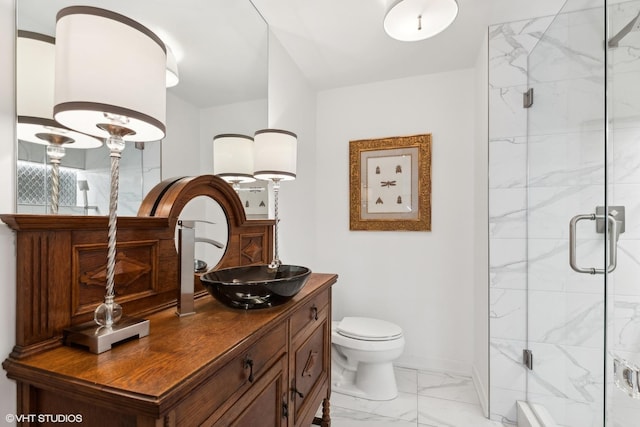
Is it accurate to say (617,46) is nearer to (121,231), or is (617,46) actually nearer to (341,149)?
(341,149)

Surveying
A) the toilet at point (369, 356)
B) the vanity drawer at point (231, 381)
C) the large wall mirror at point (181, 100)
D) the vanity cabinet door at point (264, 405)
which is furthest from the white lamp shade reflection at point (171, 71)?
the toilet at point (369, 356)

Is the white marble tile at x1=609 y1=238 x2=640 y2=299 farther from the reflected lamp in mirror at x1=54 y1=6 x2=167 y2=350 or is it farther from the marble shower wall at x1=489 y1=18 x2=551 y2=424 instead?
the reflected lamp in mirror at x1=54 y1=6 x2=167 y2=350

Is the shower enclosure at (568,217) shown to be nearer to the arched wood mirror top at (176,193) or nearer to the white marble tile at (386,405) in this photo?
the white marble tile at (386,405)

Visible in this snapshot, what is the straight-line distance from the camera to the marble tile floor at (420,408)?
180 cm

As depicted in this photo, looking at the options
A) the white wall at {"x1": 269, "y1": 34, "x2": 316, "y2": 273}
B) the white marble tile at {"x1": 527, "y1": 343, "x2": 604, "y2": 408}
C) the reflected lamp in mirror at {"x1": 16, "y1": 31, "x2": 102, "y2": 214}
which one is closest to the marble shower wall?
the white marble tile at {"x1": 527, "y1": 343, "x2": 604, "y2": 408}

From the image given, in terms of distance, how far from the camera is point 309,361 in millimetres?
1359

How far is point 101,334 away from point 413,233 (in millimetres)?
2230

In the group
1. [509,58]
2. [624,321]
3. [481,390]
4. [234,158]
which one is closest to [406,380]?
[481,390]

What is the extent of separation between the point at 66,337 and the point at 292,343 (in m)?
0.70

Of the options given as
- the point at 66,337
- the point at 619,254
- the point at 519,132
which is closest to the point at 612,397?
the point at 619,254

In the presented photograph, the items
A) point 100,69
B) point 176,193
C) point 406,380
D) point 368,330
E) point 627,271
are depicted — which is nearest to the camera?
point 100,69

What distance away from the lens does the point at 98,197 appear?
0.92m

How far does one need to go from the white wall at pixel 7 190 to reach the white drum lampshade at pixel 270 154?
951 mm

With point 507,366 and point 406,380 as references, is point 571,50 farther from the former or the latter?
point 406,380
